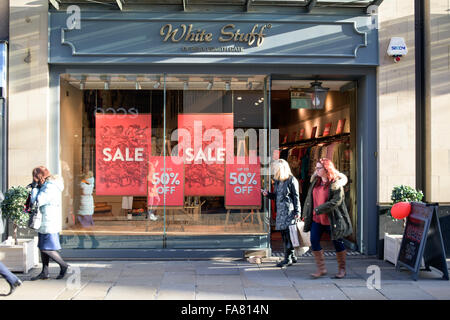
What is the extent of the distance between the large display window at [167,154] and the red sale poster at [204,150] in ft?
0.07

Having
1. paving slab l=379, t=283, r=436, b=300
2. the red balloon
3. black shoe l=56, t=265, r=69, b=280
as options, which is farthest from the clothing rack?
black shoe l=56, t=265, r=69, b=280

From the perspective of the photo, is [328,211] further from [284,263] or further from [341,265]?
[284,263]

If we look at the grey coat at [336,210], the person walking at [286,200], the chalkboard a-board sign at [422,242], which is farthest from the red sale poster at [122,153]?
the chalkboard a-board sign at [422,242]

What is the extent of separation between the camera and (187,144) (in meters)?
8.81

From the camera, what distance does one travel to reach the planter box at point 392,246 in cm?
765

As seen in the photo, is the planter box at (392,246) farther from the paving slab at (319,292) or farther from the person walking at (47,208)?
the person walking at (47,208)

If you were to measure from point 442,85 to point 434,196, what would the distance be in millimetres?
2091

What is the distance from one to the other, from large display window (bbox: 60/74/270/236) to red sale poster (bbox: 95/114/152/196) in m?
0.02

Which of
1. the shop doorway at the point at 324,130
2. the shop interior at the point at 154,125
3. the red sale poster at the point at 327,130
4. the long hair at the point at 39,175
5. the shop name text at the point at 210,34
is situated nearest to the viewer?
the long hair at the point at 39,175

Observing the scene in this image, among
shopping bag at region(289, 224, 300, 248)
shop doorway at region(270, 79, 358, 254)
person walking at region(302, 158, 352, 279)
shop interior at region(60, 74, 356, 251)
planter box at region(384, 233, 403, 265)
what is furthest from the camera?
shop doorway at region(270, 79, 358, 254)

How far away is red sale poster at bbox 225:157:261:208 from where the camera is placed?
8797 millimetres

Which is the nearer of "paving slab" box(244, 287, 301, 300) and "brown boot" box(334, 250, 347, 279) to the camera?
"paving slab" box(244, 287, 301, 300)

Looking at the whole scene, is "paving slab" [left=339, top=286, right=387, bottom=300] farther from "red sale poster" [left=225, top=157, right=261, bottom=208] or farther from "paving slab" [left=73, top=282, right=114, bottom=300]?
"paving slab" [left=73, top=282, right=114, bottom=300]

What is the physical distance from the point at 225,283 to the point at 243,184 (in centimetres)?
258
